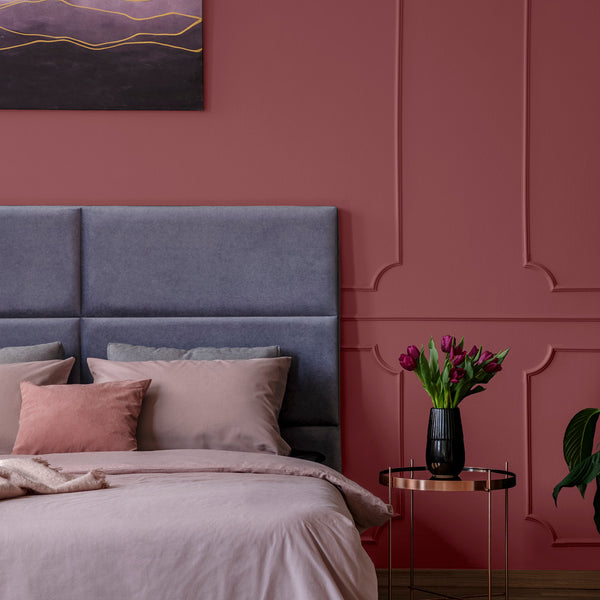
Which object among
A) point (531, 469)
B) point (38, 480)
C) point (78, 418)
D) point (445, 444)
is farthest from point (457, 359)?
point (38, 480)

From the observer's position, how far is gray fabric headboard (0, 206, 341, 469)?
3432 mm

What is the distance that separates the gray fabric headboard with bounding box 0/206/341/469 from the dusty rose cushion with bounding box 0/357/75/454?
232mm

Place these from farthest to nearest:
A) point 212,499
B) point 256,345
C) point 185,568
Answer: point 256,345
point 212,499
point 185,568

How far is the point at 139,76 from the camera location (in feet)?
11.7

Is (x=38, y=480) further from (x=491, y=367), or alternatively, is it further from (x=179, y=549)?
(x=491, y=367)

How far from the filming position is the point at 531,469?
136 inches

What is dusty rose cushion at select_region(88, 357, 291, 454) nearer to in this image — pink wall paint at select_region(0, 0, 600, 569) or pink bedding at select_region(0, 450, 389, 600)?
pink wall paint at select_region(0, 0, 600, 569)

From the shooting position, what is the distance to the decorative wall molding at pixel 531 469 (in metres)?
3.44

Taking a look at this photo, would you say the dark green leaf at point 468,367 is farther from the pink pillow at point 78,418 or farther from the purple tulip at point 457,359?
the pink pillow at point 78,418

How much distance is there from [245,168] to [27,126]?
977 mm

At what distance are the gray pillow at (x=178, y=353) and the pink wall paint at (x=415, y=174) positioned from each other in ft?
1.48

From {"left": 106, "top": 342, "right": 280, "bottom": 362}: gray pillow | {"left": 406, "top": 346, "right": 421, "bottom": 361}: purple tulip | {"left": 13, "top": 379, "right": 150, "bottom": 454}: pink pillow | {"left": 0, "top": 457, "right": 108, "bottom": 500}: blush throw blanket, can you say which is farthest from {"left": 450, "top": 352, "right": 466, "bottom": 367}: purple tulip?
{"left": 0, "top": 457, "right": 108, "bottom": 500}: blush throw blanket

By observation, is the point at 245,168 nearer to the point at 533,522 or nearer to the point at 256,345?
the point at 256,345

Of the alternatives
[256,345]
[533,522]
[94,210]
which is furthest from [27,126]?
[533,522]
